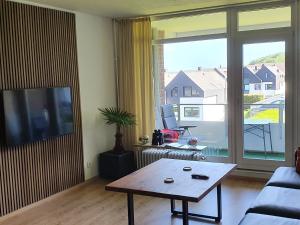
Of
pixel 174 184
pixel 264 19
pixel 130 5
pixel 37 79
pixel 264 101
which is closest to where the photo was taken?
pixel 174 184

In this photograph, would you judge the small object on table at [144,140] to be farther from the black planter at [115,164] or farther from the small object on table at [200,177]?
the small object on table at [200,177]

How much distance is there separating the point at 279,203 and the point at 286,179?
65 cm

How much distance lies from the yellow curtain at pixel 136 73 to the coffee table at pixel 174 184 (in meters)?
1.81

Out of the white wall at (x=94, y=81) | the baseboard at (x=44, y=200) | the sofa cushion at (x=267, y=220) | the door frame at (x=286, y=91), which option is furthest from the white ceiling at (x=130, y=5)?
the sofa cushion at (x=267, y=220)

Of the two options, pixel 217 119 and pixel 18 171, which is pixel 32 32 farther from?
pixel 217 119

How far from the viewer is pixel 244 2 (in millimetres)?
4758

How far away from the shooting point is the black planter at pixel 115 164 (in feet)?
17.0

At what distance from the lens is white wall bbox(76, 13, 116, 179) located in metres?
5.13

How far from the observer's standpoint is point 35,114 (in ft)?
13.7

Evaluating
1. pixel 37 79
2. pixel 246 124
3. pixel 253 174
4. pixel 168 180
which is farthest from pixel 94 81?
pixel 253 174

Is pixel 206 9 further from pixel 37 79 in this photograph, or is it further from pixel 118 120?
pixel 37 79

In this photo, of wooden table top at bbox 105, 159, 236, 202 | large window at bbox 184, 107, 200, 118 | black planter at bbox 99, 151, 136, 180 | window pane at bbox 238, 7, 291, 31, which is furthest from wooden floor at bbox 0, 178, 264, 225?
window pane at bbox 238, 7, 291, 31

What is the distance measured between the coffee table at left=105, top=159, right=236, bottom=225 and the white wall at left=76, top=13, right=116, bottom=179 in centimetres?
173

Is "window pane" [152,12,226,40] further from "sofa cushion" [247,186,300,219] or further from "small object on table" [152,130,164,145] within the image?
"sofa cushion" [247,186,300,219]
